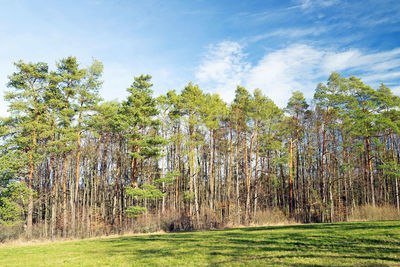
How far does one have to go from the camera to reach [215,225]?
2188cm

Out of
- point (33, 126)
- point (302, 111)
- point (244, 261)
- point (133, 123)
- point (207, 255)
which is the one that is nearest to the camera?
point (244, 261)

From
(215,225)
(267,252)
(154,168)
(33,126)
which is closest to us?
(267,252)

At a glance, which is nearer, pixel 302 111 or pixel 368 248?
pixel 368 248

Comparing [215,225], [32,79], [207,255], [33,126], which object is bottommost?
[215,225]

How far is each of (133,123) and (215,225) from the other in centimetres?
1163

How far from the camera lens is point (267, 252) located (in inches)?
288

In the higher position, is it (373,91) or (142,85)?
(142,85)

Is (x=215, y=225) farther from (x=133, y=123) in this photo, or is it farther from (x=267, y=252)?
(x=267, y=252)

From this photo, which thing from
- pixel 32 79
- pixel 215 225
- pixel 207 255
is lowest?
pixel 215 225

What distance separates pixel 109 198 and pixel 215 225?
20.3 m

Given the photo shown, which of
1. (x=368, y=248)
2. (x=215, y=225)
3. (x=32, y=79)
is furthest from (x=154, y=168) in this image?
(x=368, y=248)

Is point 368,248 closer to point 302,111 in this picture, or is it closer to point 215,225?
point 215,225

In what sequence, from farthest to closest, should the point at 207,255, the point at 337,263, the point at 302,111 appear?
the point at 302,111 → the point at 207,255 → the point at 337,263

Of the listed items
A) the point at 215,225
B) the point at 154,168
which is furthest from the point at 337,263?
the point at 154,168
